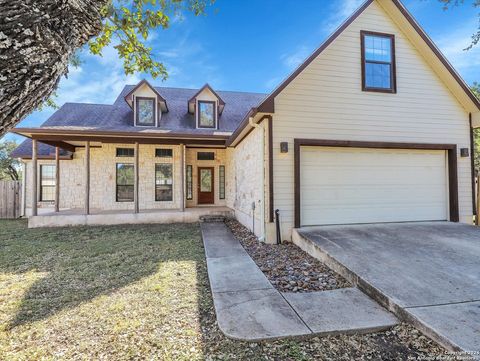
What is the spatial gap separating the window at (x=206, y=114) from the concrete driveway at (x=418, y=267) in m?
7.86

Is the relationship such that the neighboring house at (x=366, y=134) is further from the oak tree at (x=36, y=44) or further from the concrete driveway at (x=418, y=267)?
the oak tree at (x=36, y=44)

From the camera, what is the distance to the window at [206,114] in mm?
12312

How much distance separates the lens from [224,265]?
4.89m

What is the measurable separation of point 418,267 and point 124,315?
169 inches

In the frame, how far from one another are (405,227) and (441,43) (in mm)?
5516

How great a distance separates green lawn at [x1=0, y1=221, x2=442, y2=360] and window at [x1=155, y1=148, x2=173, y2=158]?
6.43 metres

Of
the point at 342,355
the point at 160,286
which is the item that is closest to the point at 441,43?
the point at 342,355

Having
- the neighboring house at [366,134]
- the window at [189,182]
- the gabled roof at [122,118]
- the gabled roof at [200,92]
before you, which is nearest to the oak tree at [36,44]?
the neighboring house at [366,134]

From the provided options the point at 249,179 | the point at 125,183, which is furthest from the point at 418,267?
the point at 125,183

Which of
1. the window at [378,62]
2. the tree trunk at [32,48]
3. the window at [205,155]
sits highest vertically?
the window at [378,62]

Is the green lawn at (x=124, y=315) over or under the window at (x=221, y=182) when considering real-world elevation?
under

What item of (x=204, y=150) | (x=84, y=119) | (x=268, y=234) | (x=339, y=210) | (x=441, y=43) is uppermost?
(x=441, y=43)

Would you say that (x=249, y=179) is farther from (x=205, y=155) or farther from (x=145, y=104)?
(x=145, y=104)

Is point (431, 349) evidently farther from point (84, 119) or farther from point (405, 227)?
point (84, 119)
